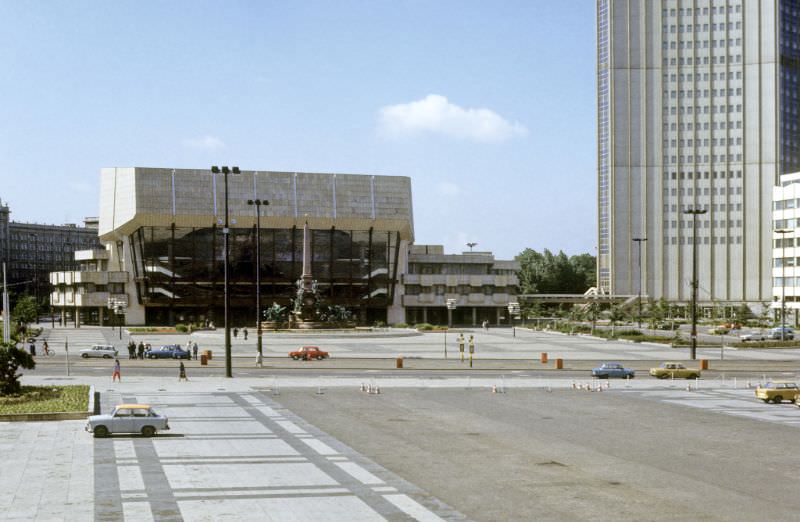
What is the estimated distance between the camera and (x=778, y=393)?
147ft

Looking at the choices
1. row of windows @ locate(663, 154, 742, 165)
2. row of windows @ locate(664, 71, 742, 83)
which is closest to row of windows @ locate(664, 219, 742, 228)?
row of windows @ locate(663, 154, 742, 165)

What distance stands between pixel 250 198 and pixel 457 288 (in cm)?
3940

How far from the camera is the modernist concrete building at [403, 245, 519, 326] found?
156m

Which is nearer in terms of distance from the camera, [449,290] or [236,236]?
[236,236]

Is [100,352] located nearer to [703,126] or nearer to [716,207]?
[716,207]

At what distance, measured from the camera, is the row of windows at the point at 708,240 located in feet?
602

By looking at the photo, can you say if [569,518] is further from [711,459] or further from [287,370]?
[287,370]

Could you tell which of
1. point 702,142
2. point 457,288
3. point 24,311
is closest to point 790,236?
point 702,142

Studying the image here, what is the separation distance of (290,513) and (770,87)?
183m

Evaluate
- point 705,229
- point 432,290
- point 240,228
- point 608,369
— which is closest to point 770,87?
point 705,229

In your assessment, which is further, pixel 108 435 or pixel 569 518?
pixel 108 435

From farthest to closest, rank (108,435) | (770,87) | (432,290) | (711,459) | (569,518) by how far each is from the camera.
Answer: (770,87) < (432,290) < (108,435) < (711,459) < (569,518)

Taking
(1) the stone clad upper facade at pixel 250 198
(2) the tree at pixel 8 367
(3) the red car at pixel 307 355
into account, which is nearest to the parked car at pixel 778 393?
(2) the tree at pixel 8 367

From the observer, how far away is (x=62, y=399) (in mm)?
40719
